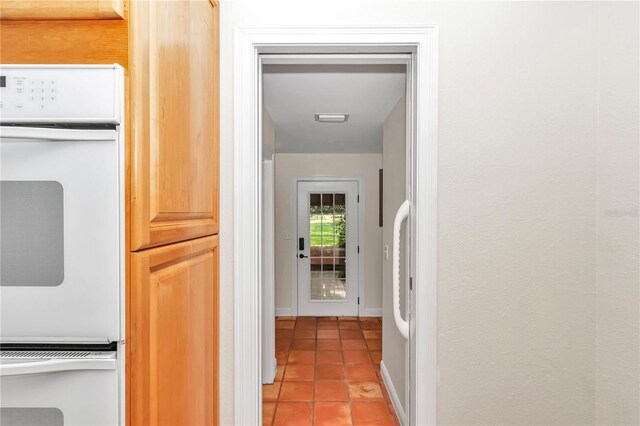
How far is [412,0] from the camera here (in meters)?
1.46

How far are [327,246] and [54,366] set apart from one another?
15.5 ft

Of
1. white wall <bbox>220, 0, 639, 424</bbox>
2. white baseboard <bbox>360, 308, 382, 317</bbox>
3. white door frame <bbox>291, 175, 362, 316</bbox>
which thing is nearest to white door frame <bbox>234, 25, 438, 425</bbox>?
white wall <bbox>220, 0, 639, 424</bbox>

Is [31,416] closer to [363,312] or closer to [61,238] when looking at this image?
[61,238]

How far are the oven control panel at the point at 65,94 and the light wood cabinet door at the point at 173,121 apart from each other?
0.05 metres

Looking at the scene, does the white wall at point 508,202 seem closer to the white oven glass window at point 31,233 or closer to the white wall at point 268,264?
the white oven glass window at point 31,233

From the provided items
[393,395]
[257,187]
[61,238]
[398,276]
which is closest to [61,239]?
[61,238]

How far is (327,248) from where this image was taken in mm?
5438

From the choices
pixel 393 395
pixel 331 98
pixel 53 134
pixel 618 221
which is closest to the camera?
pixel 53 134

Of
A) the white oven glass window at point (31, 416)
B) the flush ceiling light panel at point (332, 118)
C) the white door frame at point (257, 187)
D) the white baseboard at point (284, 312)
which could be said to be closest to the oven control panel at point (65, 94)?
the white oven glass window at point (31, 416)

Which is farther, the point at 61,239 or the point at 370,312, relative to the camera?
the point at 370,312

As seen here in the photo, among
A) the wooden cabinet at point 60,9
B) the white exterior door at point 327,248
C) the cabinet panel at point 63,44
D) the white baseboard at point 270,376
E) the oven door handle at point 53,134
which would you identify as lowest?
the white baseboard at point 270,376

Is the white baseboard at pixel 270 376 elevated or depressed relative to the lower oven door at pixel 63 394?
depressed

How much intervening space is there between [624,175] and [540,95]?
1.38ft

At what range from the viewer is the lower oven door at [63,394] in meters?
0.75
